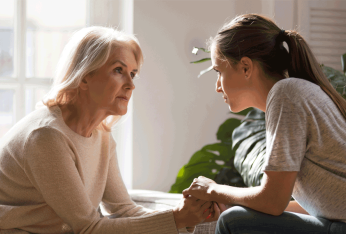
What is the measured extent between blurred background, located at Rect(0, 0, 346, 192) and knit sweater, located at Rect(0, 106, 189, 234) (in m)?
1.13

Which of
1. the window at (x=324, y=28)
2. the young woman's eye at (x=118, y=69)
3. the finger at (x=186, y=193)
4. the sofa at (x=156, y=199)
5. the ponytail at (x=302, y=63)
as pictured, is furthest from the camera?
the window at (x=324, y=28)

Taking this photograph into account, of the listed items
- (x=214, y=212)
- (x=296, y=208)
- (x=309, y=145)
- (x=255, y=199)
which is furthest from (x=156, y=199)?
(x=309, y=145)

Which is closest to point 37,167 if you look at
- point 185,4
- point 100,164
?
point 100,164

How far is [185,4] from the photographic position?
2.60 m

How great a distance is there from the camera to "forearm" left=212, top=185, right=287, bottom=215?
993mm

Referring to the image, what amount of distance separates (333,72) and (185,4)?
115 cm

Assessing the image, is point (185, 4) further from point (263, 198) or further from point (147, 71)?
point (263, 198)

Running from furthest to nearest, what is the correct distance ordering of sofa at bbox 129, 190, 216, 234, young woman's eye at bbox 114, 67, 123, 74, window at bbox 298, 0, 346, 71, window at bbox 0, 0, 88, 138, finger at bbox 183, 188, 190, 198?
window at bbox 298, 0, 346, 71 → window at bbox 0, 0, 88, 138 → sofa at bbox 129, 190, 216, 234 → young woman's eye at bbox 114, 67, 123, 74 → finger at bbox 183, 188, 190, 198

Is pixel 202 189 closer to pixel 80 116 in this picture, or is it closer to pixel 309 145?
pixel 309 145

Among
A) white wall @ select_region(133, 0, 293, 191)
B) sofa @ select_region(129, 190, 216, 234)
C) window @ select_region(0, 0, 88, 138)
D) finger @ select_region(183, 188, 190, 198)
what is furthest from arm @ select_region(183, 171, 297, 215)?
window @ select_region(0, 0, 88, 138)

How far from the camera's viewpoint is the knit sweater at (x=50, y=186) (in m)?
1.21

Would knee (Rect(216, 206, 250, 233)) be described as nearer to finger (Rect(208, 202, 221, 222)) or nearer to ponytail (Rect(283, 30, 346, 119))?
finger (Rect(208, 202, 221, 222))

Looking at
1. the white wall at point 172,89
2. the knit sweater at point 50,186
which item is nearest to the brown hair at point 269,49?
the knit sweater at point 50,186

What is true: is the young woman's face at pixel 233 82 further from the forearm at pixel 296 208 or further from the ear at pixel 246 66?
the forearm at pixel 296 208
